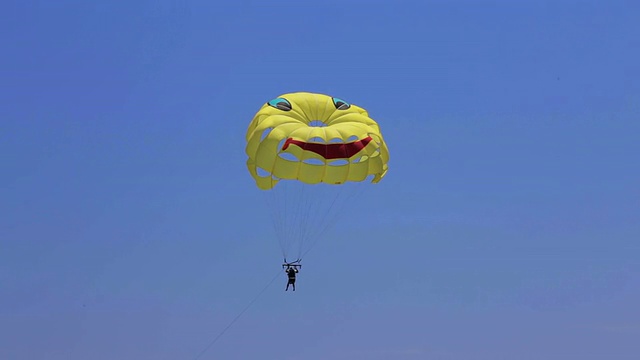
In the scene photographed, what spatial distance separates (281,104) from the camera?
2633 inches

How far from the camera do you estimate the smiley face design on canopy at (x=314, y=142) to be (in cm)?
6462

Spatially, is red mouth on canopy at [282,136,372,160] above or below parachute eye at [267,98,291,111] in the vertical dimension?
below

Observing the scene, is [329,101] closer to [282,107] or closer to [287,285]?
[282,107]

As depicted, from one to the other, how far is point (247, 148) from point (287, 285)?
612cm

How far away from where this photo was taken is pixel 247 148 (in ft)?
217

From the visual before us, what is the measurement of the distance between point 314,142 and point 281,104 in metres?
3.21

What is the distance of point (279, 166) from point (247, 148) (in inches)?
73.0

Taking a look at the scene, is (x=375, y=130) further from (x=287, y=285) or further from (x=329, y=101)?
(x=287, y=285)

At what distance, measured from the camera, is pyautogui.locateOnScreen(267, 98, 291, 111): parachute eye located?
66688 millimetres

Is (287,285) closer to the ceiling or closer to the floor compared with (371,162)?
closer to the floor

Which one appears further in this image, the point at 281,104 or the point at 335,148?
the point at 281,104

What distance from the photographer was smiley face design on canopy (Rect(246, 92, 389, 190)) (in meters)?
64.6

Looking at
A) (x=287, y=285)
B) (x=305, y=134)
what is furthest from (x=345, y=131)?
(x=287, y=285)

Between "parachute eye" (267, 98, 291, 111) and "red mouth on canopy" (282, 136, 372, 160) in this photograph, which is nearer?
"red mouth on canopy" (282, 136, 372, 160)
